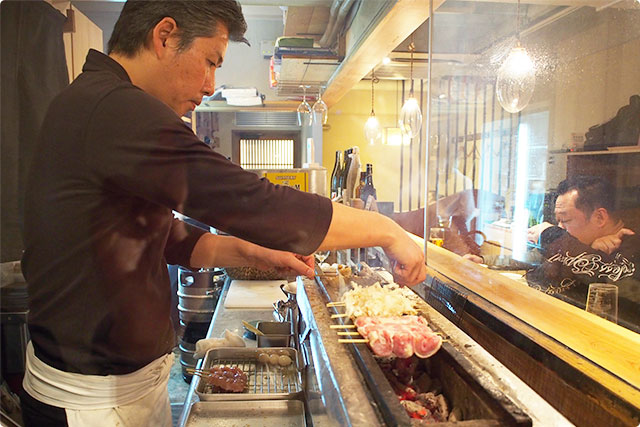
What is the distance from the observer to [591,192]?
12.7 ft

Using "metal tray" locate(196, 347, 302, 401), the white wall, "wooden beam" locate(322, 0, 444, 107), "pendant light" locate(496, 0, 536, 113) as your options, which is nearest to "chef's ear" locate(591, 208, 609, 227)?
"pendant light" locate(496, 0, 536, 113)

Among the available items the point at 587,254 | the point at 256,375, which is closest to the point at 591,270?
the point at 587,254

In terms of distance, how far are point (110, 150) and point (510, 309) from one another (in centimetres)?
145

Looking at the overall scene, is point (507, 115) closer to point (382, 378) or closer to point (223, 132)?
point (223, 132)

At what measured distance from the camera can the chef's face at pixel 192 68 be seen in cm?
128

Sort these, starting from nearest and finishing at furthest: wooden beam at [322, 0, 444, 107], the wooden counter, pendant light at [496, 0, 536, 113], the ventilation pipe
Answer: the wooden counter
wooden beam at [322, 0, 444, 107]
pendant light at [496, 0, 536, 113]
the ventilation pipe

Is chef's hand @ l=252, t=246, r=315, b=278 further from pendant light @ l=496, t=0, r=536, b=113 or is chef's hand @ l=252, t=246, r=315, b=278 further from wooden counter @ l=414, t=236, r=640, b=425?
pendant light @ l=496, t=0, r=536, b=113

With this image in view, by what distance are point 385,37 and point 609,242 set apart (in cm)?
216

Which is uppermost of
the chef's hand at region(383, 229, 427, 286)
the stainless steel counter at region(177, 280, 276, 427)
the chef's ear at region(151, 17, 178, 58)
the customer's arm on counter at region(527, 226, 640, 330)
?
the chef's ear at region(151, 17, 178, 58)

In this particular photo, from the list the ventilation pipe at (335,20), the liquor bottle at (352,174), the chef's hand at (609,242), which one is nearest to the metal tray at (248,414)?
the liquor bottle at (352,174)

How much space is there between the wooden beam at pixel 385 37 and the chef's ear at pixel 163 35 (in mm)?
1317

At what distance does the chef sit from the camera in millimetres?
975

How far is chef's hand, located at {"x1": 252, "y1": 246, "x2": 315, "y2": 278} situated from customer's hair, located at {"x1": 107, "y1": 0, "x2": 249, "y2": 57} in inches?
29.5

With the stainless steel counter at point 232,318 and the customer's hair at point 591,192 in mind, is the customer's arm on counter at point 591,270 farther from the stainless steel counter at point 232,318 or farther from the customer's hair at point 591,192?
the stainless steel counter at point 232,318
